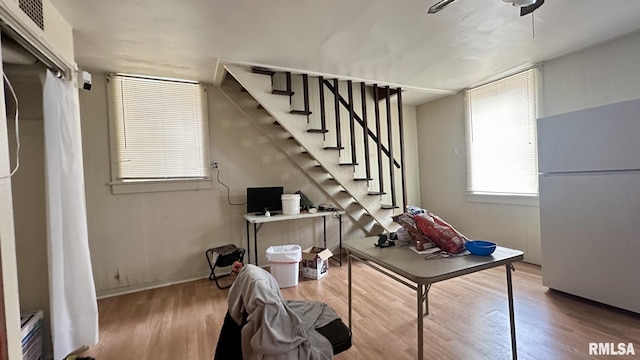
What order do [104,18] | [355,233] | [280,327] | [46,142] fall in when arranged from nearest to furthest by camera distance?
1. [280,327]
2. [46,142]
3. [104,18]
4. [355,233]

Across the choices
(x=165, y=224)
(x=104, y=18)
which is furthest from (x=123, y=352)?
(x=104, y=18)

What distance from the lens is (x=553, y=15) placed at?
2.19 meters

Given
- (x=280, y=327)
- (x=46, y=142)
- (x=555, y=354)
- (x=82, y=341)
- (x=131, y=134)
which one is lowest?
(x=555, y=354)

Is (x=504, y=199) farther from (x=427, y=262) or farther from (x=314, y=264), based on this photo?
(x=427, y=262)

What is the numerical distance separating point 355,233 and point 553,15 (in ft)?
11.0

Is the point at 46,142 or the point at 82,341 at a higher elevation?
the point at 46,142

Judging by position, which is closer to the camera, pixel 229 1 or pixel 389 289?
pixel 229 1

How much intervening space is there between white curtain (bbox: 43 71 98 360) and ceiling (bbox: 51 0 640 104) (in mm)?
650

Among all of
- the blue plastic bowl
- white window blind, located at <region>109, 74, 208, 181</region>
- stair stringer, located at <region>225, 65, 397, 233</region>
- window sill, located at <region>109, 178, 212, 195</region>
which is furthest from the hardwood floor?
white window blind, located at <region>109, 74, 208, 181</region>

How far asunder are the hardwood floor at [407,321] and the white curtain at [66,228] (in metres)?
0.27

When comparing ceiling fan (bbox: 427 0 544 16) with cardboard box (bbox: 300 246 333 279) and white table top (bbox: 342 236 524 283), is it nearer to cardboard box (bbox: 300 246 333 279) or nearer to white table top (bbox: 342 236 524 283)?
white table top (bbox: 342 236 524 283)

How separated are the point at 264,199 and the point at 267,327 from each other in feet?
8.36

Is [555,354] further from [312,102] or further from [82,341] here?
[312,102]

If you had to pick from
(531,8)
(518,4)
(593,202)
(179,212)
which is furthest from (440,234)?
(179,212)
